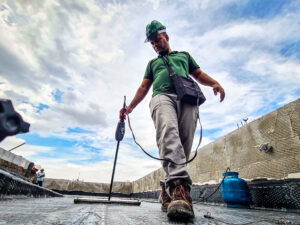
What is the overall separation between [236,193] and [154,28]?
7.48 feet

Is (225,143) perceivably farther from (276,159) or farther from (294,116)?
(294,116)

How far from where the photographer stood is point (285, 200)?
6.10 feet

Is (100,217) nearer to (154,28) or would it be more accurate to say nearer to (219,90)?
(219,90)

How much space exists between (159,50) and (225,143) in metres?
2.52

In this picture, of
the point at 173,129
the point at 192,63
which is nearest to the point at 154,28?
the point at 192,63

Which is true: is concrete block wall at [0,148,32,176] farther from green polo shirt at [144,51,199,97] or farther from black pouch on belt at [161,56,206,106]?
black pouch on belt at [161,56,206,106]

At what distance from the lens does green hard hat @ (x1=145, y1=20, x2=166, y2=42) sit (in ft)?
6.52

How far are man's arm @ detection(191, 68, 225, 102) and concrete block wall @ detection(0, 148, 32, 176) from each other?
33.4 ft

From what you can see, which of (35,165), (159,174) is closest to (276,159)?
(159,174)

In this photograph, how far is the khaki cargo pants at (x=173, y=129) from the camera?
135cm

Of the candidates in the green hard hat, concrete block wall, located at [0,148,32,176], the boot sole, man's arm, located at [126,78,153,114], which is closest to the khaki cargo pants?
the boot sole

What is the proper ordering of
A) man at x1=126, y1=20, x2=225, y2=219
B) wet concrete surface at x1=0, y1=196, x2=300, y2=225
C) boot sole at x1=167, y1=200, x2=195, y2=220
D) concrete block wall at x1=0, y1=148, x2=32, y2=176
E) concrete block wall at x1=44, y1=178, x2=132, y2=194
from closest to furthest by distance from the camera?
wet concrete surface at x1=0, y1=196, x2=300, y2=225, boot sole at x1=167, y1=200, x2=195, y2=220, man at x1=126, y1=20, x2=225, y2=219, concrete block wall at x1=0, y1=148, x2=32, y2=176, concrete block wall at x1=44, y1=178, x2=132, y2=194

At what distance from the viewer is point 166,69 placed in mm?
1851

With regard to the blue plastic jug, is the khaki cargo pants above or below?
above
